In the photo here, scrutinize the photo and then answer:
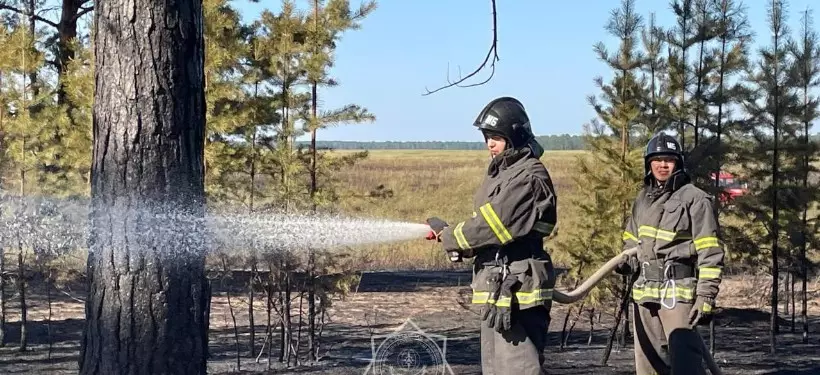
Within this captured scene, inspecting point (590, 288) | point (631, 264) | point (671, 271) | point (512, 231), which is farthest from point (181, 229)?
point (631, 264)

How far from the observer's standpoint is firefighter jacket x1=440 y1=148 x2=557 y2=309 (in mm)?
4719

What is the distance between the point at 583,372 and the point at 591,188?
226cm

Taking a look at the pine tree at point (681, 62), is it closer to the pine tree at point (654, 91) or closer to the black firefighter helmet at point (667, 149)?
the pine tree at point (654, 91)

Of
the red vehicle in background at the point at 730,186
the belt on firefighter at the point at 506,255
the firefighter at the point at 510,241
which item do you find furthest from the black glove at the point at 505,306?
the red vehicle in background at the point at 730,186

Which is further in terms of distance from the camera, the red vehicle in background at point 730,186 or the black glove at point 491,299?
the red vehicle in background at point 730,186

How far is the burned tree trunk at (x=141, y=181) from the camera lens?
10.9ft

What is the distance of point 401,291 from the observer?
15023 mm

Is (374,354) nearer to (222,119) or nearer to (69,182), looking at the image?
(222,119)

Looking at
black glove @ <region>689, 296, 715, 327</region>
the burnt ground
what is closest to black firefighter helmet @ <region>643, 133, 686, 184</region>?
black glove @ <region>689, 296, 715, 327</region>

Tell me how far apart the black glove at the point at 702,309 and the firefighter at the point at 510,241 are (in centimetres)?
132

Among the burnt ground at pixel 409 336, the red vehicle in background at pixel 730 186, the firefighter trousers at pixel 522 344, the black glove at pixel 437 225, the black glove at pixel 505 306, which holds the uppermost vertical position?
the red vehicle in background at pixel 730 186

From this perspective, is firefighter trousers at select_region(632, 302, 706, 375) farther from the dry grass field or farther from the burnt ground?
the dry grass field

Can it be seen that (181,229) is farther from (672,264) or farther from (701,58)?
(701,58)

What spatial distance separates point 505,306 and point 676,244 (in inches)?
75.8
